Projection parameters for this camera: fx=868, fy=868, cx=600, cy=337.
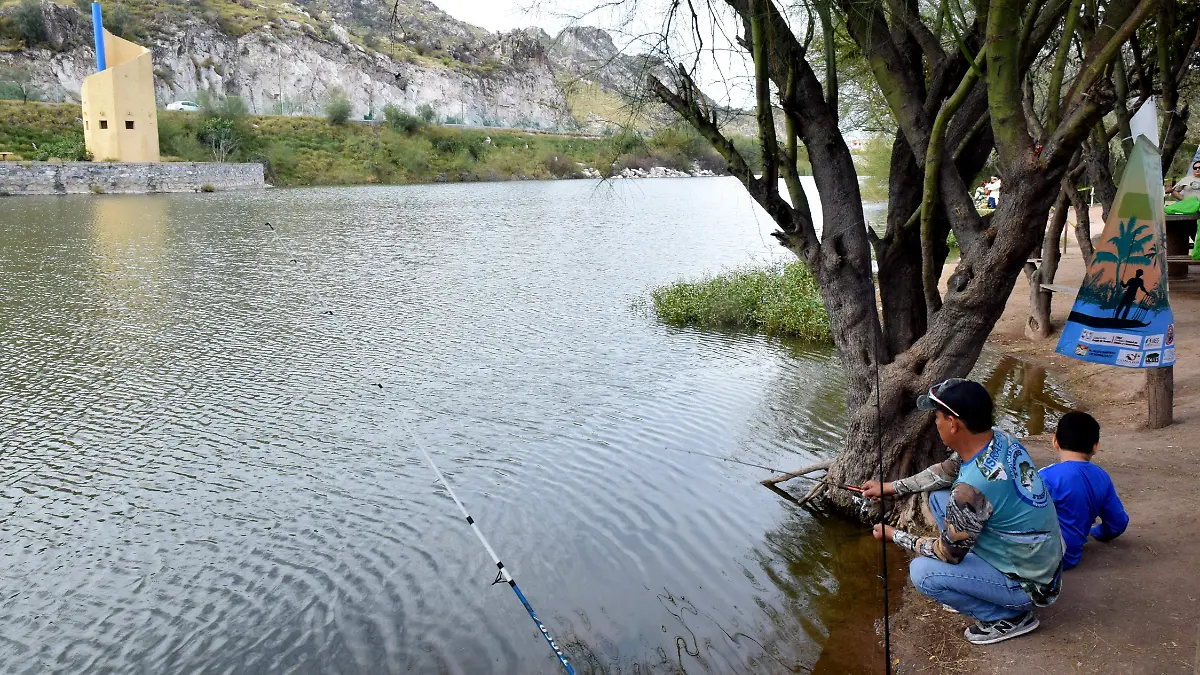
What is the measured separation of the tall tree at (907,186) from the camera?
5.56 m

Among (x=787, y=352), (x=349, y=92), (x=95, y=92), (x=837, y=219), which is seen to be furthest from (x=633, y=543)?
(x=349, y=92)

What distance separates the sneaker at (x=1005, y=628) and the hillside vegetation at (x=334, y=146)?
45296 millimetres

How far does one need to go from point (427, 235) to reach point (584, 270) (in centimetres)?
1007

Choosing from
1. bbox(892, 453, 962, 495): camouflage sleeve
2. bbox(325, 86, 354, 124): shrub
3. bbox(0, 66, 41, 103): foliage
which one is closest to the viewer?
bbox(892, 453, 962, 495): camouflage sleeve

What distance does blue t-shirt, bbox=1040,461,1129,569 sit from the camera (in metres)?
4.68

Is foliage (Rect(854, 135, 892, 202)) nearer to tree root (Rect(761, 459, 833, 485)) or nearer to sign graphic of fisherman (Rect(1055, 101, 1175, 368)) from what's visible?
tree root (Rect(761, 459, 833, 485))

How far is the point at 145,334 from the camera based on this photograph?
13930mm

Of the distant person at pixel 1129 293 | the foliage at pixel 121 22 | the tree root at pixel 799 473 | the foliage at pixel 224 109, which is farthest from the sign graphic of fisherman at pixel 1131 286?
the foliage at pixel 121 22

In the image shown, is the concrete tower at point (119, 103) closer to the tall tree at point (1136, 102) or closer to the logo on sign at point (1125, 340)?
the tall tree at point (1136, 102)

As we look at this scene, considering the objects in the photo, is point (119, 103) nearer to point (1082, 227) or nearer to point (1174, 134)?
point (1082, 227)

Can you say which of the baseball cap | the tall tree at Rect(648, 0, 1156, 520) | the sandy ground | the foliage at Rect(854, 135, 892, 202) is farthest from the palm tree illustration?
the foliage at Rect(854, 135, 892, 202)

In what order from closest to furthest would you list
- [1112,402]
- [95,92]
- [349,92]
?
1. [1112,402]
2. [95,92]
3. [349,92]

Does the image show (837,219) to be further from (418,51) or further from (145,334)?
(418,51)

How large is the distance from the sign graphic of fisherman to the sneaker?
262cm
